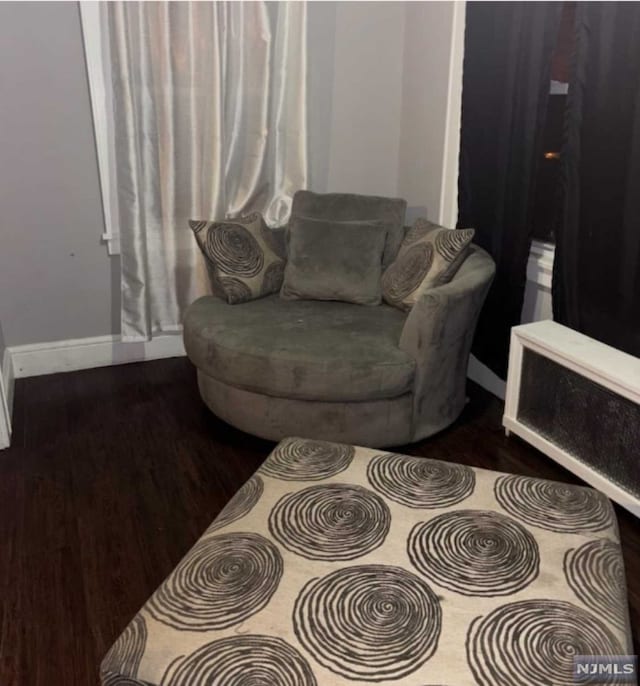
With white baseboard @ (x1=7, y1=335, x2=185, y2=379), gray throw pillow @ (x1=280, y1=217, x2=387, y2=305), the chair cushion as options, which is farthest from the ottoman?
white baseboard @ (x1=7, y1=335, x2=185, y2=379)

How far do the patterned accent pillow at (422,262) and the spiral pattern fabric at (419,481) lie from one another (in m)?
1.07

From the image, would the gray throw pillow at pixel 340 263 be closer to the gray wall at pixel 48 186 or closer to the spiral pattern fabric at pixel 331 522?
the gray wall at pixel 48 186

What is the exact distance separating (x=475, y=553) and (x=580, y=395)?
3.66 ft

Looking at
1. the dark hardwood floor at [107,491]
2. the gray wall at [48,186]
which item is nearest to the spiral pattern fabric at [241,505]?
the dark hardwood floor at [107,491]

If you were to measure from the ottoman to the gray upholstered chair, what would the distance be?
74 cm

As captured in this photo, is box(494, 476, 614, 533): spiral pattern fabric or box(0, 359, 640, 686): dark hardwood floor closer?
box(494, 476, 614, 533): spiral pattern fabric

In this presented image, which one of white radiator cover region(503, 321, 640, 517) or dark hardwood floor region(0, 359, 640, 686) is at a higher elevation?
white radiator cover region(503, 321, 640, 517)

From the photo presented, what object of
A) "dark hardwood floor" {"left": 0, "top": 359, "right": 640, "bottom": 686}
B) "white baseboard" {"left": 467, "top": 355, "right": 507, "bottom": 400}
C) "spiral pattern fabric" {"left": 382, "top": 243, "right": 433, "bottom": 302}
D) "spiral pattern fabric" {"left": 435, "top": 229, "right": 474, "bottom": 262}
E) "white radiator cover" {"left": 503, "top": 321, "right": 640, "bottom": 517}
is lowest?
"dark hardwood floor" {"left": 0, "top": 359, "right": 640, "bottom": 686}

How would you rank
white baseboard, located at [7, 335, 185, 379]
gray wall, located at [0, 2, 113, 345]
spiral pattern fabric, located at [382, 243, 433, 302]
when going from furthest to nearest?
white baseboard, located at [7, 335, 185, 379] → gray wall, located at [0, 2, 113, 345] → spiral pattern fabric, located at [382, 243, 433, 302]

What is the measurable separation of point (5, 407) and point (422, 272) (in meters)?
1.75

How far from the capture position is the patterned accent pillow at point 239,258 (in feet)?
9.04

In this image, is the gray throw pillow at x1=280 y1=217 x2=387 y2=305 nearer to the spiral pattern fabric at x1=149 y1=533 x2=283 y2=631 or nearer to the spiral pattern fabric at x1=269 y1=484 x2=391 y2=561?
the spiral pattern fabric at x1=269 y1=484 x2=391 y2=561

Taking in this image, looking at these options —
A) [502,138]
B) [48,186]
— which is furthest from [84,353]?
[502,138]
